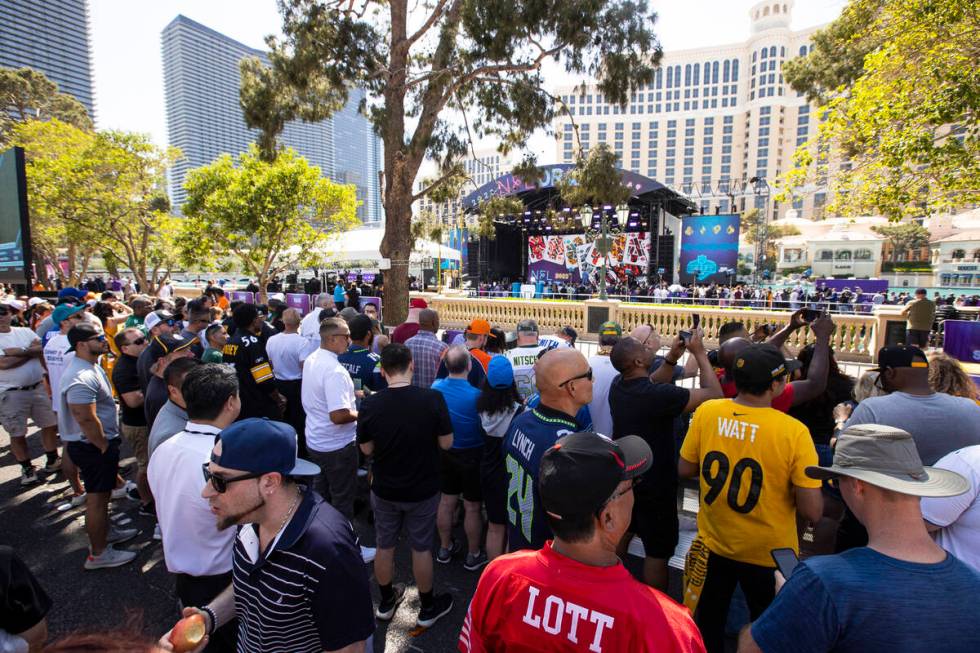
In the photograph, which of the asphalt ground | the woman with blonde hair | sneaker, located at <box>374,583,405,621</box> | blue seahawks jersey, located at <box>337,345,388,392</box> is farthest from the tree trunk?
the woman with blonde hair

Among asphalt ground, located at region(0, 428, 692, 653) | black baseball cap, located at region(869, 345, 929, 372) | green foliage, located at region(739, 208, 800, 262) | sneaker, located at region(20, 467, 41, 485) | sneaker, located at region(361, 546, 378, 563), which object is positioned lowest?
asphalt ground, located at region(0, 428, 692, 653)

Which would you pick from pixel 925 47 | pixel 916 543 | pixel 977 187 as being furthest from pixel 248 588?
pixel 977 187

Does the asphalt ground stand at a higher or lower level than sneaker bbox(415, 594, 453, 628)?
lower

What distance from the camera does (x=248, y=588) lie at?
1665mm

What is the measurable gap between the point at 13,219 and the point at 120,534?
841 centimetres

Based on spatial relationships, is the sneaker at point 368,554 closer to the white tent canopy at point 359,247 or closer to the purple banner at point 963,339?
the purple banner at point 963,339

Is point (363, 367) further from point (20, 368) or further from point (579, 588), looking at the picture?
point (579, 588)

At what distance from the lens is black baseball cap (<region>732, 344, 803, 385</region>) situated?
7.47 ft

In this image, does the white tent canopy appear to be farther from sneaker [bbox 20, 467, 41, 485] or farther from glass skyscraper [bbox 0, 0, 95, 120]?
glass skyscraper [bbox 0, 0, 95, 120]

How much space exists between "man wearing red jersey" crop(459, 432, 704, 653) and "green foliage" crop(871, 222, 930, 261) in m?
68.1

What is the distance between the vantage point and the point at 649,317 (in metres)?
13.8

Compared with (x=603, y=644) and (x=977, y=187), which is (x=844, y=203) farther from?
(x=603, y=644)

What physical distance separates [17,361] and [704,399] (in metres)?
6.73

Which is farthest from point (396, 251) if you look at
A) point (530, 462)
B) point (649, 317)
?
point (530, 462)
